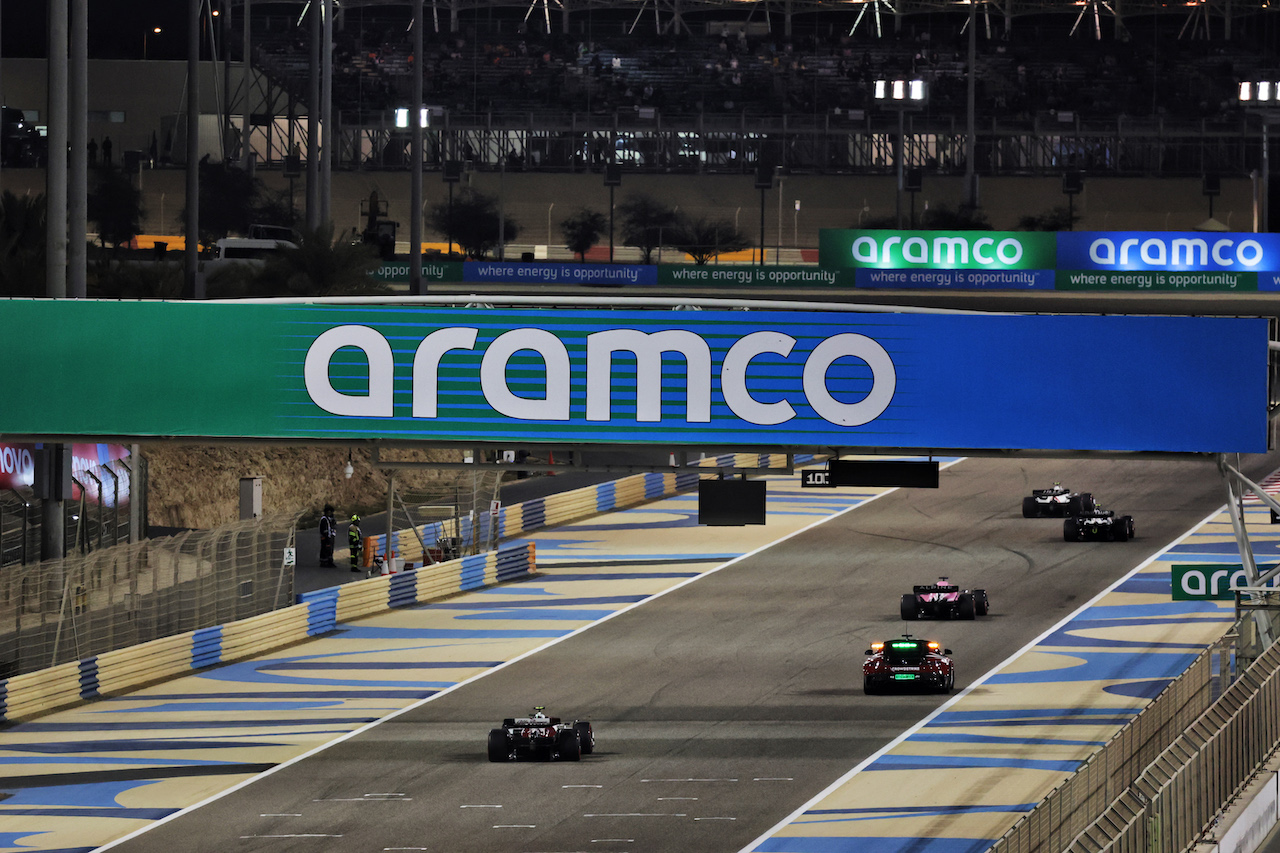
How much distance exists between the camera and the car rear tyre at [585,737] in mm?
30172

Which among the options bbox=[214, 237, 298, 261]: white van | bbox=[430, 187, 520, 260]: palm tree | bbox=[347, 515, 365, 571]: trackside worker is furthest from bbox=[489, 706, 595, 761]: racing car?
bbox=[430, 187, 520, 260]: palm tree

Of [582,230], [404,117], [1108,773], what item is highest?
[404,117]

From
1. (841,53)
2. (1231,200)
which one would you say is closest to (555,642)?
(1231,200)

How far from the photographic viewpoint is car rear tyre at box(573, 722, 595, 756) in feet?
99.0

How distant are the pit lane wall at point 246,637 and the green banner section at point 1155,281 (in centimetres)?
2752

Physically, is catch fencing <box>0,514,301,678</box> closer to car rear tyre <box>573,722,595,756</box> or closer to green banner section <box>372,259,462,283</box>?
car rear tyre <box>573,722,595,756</box>

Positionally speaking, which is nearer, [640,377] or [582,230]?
[640,377]

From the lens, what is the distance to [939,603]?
41562 mm

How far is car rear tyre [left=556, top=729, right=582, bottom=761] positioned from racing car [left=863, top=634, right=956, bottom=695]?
6.91 meters

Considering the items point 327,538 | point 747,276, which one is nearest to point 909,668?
point 327,538

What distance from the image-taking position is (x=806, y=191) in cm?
8725

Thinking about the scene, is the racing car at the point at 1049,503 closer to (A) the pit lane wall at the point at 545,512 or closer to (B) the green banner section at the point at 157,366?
(A) the pit lane wall at the point at 545,512

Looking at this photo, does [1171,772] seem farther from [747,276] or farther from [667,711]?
[747,276]

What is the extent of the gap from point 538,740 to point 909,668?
7882mm
